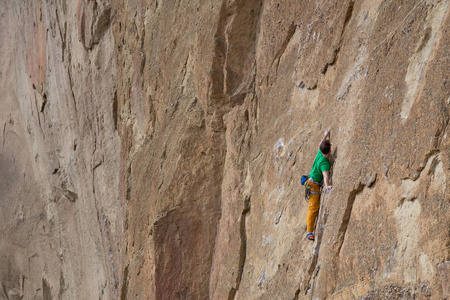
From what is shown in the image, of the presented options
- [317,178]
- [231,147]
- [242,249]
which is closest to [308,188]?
[317,178]

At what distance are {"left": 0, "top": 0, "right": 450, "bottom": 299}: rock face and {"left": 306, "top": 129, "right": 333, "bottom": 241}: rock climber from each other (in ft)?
0.36

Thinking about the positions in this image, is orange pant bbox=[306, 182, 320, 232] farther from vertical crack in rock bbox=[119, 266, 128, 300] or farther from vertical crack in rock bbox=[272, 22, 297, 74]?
vertical crack in rock bbox=[119, 266, 128, 300]

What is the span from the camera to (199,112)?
8.70m

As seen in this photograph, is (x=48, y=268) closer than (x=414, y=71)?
No

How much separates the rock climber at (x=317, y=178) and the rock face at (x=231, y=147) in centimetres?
11

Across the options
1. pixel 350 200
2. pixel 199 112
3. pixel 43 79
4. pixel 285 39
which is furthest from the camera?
pixel 43 79

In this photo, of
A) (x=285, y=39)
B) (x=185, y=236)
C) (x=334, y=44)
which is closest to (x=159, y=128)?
(x=185, y=236)

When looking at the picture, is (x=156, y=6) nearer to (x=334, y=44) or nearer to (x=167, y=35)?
(x=167, y=35)

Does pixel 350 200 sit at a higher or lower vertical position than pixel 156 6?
lower

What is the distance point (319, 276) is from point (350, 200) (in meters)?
0.80

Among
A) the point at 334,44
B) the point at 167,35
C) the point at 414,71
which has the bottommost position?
the point at 414,71

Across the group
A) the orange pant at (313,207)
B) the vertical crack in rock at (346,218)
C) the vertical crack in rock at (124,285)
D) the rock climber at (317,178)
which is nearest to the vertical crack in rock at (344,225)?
the vertical crack in rock at (346,218)

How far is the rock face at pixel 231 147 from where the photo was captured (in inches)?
177

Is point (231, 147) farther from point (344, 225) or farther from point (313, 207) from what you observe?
point (344, 225)
